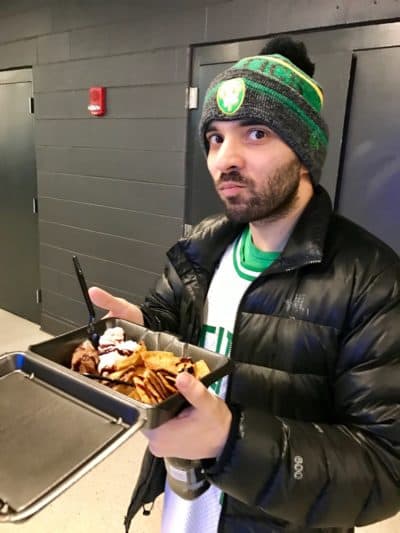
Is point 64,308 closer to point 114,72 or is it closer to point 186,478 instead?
point 114,72

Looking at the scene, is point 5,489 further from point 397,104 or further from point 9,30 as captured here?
point 9,30

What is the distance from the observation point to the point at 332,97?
6.53 ft

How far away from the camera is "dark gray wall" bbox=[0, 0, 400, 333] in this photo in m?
2.43

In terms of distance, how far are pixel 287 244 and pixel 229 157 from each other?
0.76 feet

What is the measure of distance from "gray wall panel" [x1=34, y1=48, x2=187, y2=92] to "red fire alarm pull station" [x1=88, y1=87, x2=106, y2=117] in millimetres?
55

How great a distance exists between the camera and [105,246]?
312 centimetres

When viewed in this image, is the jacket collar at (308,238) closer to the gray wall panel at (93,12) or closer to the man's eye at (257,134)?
the man's eye at (257,134)

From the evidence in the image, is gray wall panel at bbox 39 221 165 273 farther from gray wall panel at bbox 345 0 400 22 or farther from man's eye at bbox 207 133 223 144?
man's eye at bbox 207 133 223 144

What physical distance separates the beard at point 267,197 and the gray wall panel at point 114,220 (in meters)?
1.70

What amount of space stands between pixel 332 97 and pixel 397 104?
0.91 feet

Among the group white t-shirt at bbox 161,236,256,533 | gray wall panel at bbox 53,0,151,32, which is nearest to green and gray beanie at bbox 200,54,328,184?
white t-shirt at bbox 161,236,256,533

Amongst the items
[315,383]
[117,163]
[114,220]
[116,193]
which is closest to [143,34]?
[117,163]

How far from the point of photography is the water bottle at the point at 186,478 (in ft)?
3.27

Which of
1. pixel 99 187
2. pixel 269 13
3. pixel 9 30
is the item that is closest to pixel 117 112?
pixel 99 187
